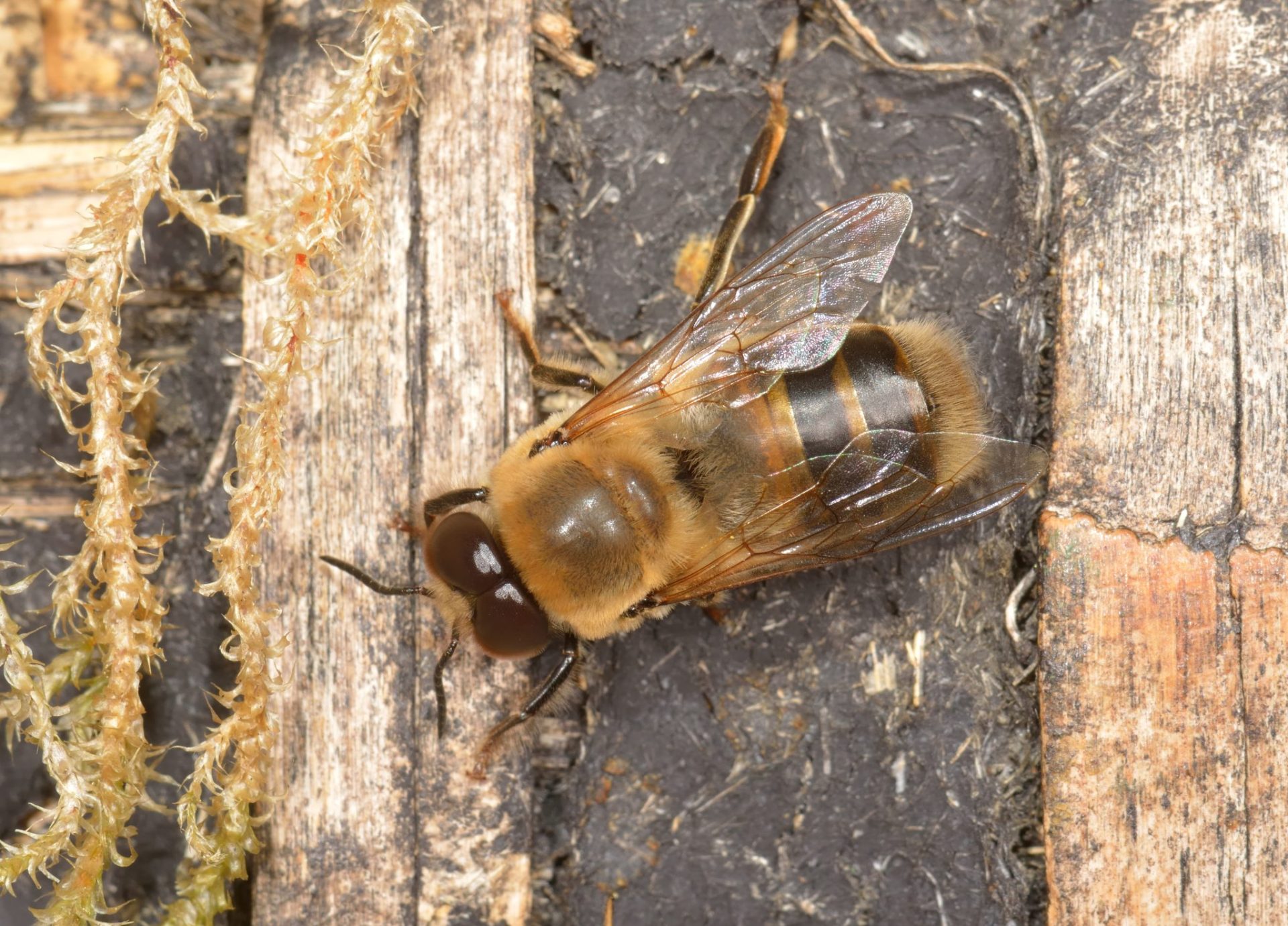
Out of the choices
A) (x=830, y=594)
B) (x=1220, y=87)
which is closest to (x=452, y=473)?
(x=830, y=594)

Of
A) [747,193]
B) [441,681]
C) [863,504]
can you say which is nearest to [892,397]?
[863,504]

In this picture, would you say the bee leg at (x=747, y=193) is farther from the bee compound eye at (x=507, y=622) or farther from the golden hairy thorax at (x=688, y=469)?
the bee compound eye at (x=507, y=622)

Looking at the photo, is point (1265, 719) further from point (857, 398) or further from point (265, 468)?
point (265, 468)

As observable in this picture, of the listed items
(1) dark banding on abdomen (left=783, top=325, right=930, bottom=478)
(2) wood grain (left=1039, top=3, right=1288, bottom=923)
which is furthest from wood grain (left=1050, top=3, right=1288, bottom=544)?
(1) dark banding on abdomen (left=783, top=325, right=930, bottom=478)

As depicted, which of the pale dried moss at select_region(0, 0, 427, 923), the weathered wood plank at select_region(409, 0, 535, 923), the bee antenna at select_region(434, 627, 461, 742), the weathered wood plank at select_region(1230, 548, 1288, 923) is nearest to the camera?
the weathered wood plank at select_region(1230, 548, 1288, 923)

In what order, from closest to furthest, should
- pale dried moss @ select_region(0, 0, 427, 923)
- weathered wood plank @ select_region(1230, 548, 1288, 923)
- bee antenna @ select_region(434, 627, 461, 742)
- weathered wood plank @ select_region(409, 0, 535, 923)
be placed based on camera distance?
weathered wood plank @ select_region(1230, 548, 1288, 923) < pale dried moss @ select_region(0, 0, 427, 923) < bee antenna @ select_region(434, 627, 461, 742) < weathered wood plank @ select_region(409, 0, 535, 923)

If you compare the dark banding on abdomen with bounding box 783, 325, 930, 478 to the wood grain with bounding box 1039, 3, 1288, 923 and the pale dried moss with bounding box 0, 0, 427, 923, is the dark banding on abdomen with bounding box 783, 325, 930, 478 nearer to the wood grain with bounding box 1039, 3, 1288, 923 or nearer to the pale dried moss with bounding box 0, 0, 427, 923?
the wood grain with bounding box 1039, 3, 1288, 923
